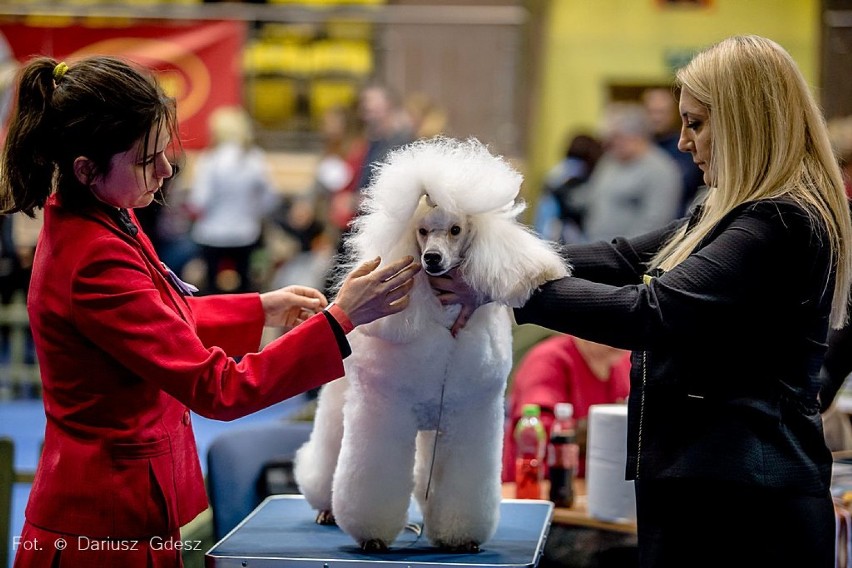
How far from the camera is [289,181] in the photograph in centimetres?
820

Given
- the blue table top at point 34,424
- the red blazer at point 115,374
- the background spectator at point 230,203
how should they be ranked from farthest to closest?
the background spectator at point 230,203 < the blue table top at point 34,424 < the red blazer at point 115,374

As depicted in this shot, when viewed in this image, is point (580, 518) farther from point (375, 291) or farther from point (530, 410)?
point (375, 291)

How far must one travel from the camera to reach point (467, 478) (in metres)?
2.01

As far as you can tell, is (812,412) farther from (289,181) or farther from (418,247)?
(289,181)

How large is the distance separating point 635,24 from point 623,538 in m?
7.39

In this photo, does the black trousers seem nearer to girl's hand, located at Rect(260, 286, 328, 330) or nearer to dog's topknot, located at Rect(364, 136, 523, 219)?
dog's topknot, located at Rect(364, 136, 523, 219)

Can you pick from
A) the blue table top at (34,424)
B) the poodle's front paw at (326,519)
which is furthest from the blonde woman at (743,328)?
the blue table top at (34,424)

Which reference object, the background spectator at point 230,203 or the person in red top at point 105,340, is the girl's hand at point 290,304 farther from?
the background spectator at point 230,203

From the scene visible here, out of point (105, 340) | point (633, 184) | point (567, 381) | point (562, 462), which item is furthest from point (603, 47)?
point (105, 340)

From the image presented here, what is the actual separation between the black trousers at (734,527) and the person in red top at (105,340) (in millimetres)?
564

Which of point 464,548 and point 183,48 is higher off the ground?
point 183,48

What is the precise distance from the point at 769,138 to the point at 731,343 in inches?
12.5

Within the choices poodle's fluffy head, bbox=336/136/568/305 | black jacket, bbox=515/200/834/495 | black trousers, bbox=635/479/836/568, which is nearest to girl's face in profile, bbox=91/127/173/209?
poodle's fluffy head, bbox=336/136/568/305

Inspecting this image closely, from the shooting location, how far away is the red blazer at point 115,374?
159cm
